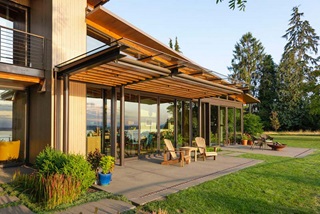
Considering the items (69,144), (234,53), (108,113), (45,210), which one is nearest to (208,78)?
(108,113)

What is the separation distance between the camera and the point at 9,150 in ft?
26.1

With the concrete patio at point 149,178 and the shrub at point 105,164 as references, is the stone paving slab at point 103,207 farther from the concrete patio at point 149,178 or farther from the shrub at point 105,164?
the shrub at point 105,164

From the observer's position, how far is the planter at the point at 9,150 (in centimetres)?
788

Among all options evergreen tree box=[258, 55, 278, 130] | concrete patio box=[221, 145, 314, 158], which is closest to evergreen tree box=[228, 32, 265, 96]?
evergreen tree box=[258, 55, 278, 130]

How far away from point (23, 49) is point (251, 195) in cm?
826

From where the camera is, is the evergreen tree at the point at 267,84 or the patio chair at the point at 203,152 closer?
the patio chair at the point at 203,152

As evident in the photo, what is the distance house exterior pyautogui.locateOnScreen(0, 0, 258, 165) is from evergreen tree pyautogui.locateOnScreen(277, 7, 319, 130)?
1310 inches

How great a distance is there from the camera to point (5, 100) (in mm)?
8078

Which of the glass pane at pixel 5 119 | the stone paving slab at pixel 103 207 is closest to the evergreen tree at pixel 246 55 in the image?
the glass pane at pixel 5 119

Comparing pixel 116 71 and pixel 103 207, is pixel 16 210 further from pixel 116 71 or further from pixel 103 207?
pixel 116 71

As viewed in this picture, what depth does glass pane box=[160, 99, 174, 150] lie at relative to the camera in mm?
11516

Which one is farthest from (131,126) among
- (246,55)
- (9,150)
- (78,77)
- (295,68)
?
(295,68)

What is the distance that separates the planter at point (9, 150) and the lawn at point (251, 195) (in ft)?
19.0

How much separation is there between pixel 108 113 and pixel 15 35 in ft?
13.8
